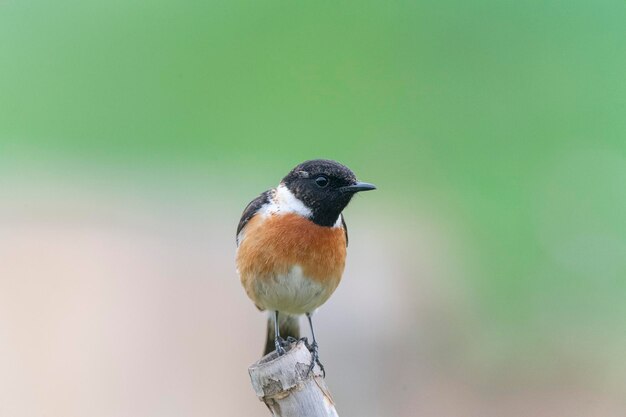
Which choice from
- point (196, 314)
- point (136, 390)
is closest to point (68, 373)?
point (136, 390)

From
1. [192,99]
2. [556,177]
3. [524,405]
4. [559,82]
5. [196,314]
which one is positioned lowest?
[524,405]

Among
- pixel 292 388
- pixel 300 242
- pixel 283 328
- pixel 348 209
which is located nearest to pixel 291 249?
pixel 300 242

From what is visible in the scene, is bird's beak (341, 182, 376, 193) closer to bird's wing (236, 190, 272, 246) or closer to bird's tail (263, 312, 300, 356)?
bird's wing (236, 190, 272, 246)

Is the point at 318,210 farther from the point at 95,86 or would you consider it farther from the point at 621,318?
the point at 95,86

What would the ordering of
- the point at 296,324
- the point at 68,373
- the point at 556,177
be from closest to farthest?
the point at 296,324
the point at 68,373
the point at 556,177

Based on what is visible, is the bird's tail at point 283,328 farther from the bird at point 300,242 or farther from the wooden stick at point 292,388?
the wooden stick at point 292,388

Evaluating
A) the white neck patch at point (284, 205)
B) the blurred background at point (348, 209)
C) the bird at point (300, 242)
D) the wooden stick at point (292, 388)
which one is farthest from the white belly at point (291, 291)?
the blurred background at point (348, 209)

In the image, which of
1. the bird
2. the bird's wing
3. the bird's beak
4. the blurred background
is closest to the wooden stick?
the bird

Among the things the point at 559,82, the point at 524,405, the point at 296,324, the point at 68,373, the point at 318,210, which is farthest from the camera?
the point at 559,82
